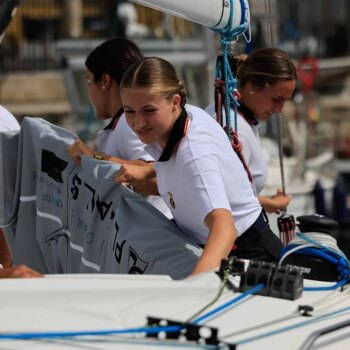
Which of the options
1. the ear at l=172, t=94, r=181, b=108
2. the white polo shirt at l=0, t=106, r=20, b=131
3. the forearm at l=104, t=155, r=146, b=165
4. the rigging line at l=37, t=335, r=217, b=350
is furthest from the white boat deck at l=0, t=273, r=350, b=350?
the white polo shirt at l=0, t=106, r=20, b=131

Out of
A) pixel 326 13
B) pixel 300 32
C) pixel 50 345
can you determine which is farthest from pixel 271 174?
pixel 326 13

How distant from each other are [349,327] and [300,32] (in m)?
32.8

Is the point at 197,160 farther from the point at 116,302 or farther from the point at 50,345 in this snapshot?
the point at 50,345

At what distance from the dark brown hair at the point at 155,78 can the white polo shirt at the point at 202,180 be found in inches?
5.4

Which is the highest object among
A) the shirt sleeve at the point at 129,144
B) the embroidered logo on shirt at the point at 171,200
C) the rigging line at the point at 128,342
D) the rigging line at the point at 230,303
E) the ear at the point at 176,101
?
the ear at the point at 176,101

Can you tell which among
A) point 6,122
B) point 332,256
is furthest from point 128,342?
point 6,122

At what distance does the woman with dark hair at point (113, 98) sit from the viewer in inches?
174

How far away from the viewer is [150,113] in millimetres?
3605

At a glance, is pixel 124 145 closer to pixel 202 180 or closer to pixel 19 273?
pixel 202 180

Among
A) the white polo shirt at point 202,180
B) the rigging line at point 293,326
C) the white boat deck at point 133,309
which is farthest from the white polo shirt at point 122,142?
the rigging line at point 293,326

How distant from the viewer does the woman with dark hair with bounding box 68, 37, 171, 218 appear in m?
4.41

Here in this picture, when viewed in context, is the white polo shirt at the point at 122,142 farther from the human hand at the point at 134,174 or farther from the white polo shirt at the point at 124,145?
the human hand at the point at 134,174

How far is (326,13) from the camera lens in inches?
1519

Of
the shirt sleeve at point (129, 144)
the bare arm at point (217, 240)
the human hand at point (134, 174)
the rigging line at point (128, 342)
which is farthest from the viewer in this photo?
the shirt sleeve at point (129, 144)
